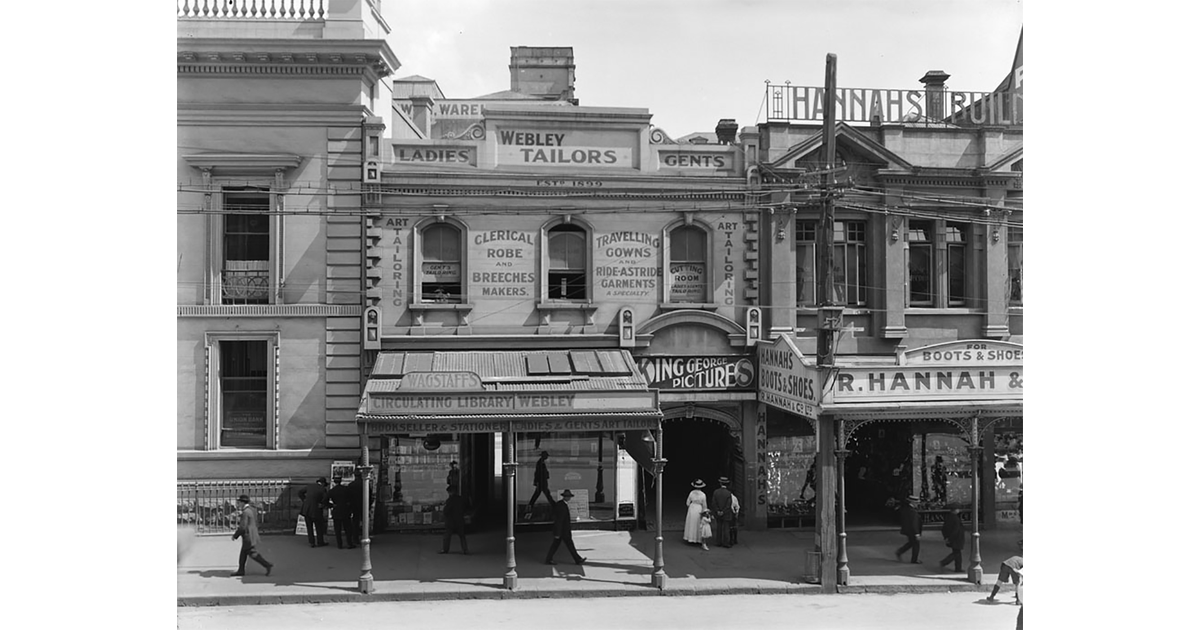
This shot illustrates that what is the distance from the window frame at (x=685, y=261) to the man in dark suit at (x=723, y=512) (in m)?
3.61

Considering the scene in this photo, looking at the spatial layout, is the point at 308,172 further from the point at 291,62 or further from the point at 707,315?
the point at 707,315

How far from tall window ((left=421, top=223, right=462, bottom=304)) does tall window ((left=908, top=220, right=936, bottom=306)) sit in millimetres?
9364

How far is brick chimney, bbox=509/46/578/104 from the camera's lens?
18.4 meters

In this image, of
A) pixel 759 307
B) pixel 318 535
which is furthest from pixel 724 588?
pixel 318 535

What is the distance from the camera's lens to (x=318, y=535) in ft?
57.7

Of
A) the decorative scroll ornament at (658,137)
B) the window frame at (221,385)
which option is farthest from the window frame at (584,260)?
the window frame at (221,385)

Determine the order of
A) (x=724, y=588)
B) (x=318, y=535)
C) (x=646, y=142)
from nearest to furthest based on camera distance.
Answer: (x=724, y=588)
(x=318, y=535)
(x=646, y=142)

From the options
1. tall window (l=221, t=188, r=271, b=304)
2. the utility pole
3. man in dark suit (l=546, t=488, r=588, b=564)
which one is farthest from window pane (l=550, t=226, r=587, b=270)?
tall window (l=221, t=188, r=271, b=304)

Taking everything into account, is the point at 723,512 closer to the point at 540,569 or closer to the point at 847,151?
the point at 540,569

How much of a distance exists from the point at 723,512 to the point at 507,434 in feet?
15.4

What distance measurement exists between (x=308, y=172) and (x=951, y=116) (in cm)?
1303

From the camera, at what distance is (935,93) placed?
1936cm

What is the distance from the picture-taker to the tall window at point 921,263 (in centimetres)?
1991

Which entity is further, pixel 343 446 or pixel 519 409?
pixel 343 446
